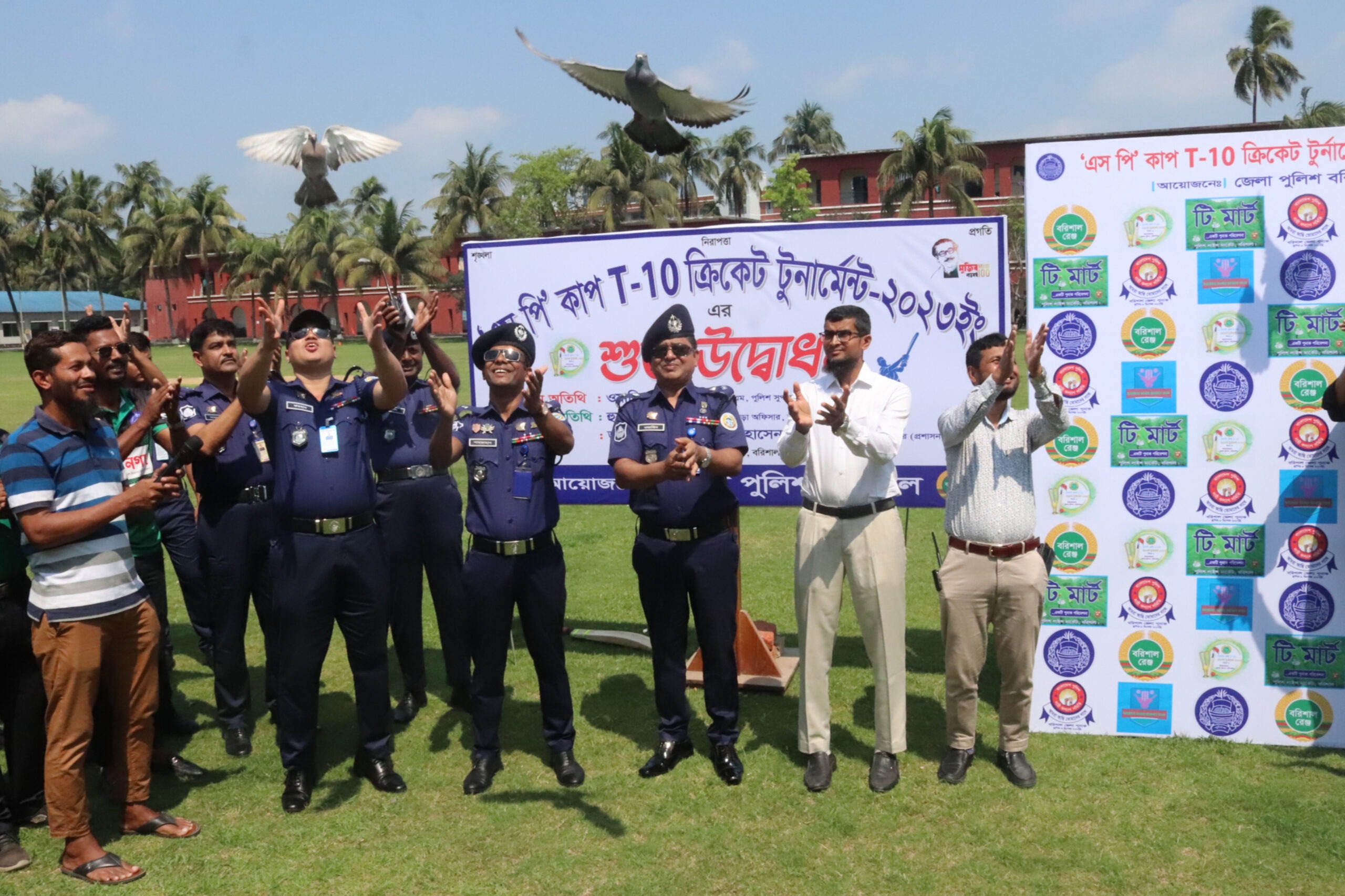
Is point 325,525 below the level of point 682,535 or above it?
above

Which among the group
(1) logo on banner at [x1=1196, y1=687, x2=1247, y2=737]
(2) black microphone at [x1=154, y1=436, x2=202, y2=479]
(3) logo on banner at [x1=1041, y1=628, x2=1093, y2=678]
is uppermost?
(2) black microphone at [x1=154, y1=436, x2=202, y2=479]

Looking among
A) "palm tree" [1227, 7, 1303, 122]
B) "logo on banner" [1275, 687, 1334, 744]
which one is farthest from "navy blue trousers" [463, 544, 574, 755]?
"palm tree" [1227, 7, 1303, 122]

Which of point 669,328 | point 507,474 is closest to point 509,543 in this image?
point 507,474

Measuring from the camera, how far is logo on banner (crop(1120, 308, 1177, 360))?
16.0 ft

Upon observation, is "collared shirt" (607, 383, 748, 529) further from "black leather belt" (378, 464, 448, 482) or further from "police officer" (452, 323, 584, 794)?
"black leather belt" (378, 464, 448, 482)

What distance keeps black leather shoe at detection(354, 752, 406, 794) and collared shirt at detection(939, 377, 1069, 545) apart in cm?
287

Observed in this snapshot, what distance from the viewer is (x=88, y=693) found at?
13.0ft

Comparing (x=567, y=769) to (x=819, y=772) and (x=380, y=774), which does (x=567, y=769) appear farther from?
(x=819, y=772)

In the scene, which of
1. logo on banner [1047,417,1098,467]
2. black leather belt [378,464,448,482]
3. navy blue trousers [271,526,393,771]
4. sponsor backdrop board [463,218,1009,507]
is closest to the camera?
navy blue trousers [271,526,393,771]

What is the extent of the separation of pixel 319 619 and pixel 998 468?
3122mm

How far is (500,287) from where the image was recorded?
21.8 feet

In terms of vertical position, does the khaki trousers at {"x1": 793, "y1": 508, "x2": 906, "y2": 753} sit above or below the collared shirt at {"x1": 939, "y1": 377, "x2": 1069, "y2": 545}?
below

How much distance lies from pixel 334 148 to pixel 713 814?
446 cm

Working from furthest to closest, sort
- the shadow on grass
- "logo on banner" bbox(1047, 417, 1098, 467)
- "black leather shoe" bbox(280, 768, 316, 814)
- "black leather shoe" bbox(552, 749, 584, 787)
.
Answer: "logo on banner" bbox(1047, 417, 1098, 467) < "black leather shoe" bbox(552, 749, 584, 787) < "black leather shoe" bbox(280, 768, 316, 814) < the shadow on grass
